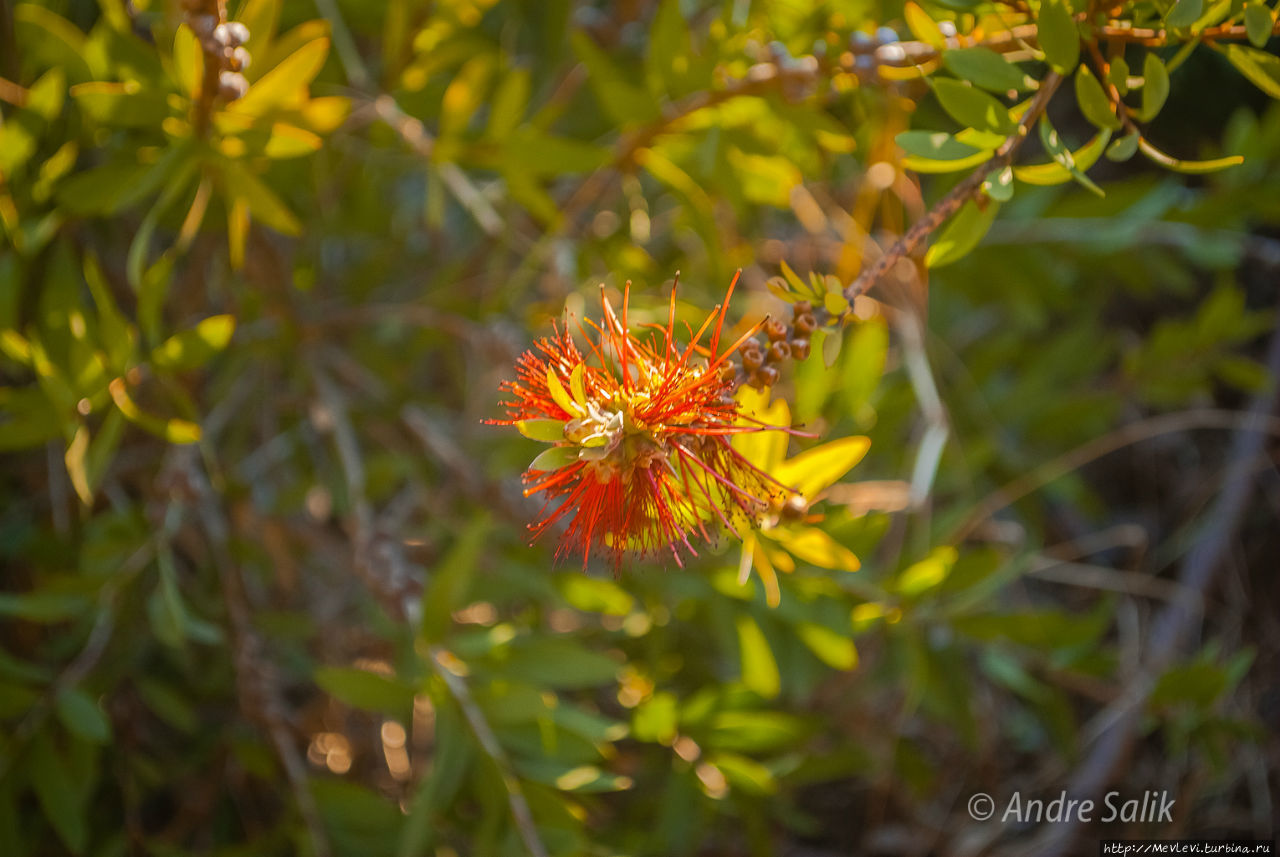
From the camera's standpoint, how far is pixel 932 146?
0.54m

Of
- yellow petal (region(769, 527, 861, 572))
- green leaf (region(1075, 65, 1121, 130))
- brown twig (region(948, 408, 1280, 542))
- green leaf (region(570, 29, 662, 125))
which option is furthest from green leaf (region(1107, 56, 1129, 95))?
brown twig (region(948, 408, 1280, 542))

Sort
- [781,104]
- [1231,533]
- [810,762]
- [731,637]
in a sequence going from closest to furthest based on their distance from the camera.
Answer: [781,104]
[731,637]
[810,762]
[1231,533]

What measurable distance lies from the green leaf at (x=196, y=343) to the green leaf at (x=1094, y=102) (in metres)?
0.68

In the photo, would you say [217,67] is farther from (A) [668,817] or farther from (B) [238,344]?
(A) [668,817]

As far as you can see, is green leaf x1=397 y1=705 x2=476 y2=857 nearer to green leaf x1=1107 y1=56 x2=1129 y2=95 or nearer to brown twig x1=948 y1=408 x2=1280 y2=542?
brown twig x1=948 y1=408 x2=1280 y2=542

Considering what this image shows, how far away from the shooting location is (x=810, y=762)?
1.12 m

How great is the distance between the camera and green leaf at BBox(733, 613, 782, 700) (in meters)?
0.90

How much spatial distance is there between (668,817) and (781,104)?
0.79 m

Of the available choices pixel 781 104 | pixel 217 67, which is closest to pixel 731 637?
pixel 781 104

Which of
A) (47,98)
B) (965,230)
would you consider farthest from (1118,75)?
(47,98)

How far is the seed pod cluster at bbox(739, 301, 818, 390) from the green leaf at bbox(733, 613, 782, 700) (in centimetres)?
48

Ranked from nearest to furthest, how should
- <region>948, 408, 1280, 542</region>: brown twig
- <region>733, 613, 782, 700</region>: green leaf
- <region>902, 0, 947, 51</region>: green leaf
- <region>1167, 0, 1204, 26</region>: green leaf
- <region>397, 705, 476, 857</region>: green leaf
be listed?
<region>1167, 0, 1204, 26</region>: green leaf → <region>902, 0, 947, 51</region>: green leaf → <region>397, 705, 476, 857</region>: green leaf → <region>733, 613, 782, 700</region>: green leaf → <region>948, 408, 1280, 542</region>: brown twig

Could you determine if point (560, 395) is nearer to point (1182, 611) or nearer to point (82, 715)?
point (82, 715)

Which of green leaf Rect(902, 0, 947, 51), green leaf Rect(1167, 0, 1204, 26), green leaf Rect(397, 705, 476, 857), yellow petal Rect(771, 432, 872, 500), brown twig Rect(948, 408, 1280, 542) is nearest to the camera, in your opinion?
green leaf Rect(1167, 0, 1204, 26)
